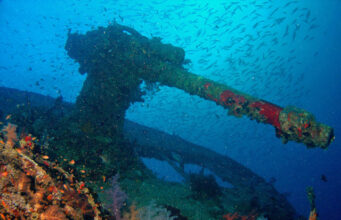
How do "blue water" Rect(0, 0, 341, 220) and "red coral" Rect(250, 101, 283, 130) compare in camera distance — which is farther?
"blue water" Rect(0, 0, 341, 220)

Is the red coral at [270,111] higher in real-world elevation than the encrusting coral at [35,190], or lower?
higher

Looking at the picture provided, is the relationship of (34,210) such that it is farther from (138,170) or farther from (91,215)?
(138,170)

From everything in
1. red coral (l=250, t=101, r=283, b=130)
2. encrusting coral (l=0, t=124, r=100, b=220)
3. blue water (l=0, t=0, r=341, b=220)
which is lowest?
encrusting coral (l=0, t=124, r=100, b=220)

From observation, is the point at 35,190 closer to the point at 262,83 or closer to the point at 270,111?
the point at 270,111

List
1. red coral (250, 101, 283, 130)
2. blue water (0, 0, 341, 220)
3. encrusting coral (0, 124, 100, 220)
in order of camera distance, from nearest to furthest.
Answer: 1. encrusting coral (0, 124, 100, 220)
2. red coral (250, 101, 283, 130)
3. blue water (0, 0, 341, 220)

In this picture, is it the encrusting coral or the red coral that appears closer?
the encrusting coral

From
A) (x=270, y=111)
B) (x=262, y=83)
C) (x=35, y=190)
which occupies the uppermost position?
(x=262, y=83)

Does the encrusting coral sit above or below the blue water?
below

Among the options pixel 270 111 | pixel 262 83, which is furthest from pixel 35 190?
pixel 262 83

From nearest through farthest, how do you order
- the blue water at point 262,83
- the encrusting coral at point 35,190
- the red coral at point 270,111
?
the encrusting coral at point 35,190, the red coral at point 270,111, the blue water at point 262,83

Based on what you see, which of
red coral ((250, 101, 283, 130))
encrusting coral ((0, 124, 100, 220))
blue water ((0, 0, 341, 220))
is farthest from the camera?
blue water ((0, 0, 341, 220))

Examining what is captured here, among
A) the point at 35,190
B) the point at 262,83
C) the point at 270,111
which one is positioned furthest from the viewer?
the point at 262,83

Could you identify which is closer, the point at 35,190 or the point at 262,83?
the point at 35,190

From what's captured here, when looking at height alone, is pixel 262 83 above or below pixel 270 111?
above
